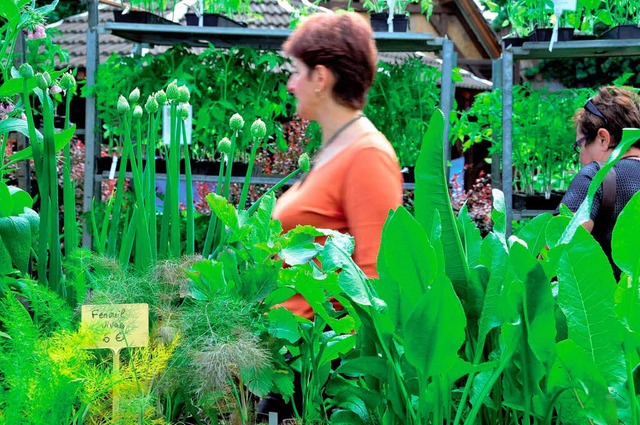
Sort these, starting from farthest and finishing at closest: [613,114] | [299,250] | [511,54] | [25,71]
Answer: [511,54] → [613,114] → [25,71] → [299,250]

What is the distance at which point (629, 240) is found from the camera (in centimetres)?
83

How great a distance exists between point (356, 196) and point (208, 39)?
2465 millimetres

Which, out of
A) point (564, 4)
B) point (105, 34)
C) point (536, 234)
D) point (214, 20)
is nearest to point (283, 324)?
point (536, 234)

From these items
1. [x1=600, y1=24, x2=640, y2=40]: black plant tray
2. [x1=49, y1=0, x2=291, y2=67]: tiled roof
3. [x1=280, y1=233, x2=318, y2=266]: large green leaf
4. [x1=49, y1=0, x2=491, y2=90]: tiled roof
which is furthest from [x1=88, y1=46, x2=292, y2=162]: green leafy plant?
[x1=49, y1=0, x2=291, y2=67]: tiled roof

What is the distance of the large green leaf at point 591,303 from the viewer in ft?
2.59

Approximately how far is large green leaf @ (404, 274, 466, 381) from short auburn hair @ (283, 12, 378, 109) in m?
0.87

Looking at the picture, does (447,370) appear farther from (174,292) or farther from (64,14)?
(64,14)

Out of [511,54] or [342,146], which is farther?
[511,54]

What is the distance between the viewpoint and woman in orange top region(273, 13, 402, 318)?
56.5 inches

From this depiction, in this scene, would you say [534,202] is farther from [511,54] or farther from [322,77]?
[322,77]

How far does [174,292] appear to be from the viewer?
1100mm

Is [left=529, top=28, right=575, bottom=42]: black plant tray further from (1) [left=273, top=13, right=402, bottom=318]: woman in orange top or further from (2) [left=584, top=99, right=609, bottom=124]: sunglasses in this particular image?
(1) [left=273, top=13, right=402, bottom=318]: woman in orange top

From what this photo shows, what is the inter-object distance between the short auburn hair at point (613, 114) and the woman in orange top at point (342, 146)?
0.97 meters

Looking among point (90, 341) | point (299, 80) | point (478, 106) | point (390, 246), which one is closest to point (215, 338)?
point (90, 341)
